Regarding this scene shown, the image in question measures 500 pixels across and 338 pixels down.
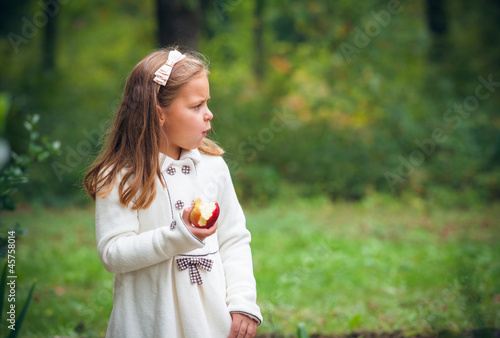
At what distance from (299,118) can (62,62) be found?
828 centimetres

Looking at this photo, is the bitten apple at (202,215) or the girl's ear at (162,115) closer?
the bitten apple at (202,215)

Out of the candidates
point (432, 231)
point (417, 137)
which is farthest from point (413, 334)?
point (417, 137)

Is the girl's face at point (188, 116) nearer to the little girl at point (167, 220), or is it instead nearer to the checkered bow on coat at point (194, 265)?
the little girl at point (167, 220)

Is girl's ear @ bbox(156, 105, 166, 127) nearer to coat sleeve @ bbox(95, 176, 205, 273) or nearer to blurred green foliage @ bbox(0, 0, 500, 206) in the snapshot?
coat sleeve @ bbox(95, 176, 205, 273)

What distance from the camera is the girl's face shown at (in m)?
2.14

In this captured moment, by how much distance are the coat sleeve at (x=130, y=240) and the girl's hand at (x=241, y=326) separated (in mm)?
386

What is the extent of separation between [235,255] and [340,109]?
8554 mm

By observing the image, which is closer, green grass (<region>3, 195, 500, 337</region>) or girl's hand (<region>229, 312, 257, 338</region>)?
girl's hand (<region>229, 312, 257, 338</region>)

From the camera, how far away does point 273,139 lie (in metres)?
10.5

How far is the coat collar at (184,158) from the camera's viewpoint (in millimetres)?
2154

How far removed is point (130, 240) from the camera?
77.5 inches

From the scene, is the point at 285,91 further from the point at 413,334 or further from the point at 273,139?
the point at 413,334

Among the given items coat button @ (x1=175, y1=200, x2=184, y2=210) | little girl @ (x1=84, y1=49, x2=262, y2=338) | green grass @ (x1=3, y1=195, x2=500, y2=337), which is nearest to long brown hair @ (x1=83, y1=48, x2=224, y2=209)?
little girl @ (x1=84, y1=49, x2=262, y2=338)

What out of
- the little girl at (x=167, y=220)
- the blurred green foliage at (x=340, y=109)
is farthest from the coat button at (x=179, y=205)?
the blurred green foliage at (x=340, y=109)
